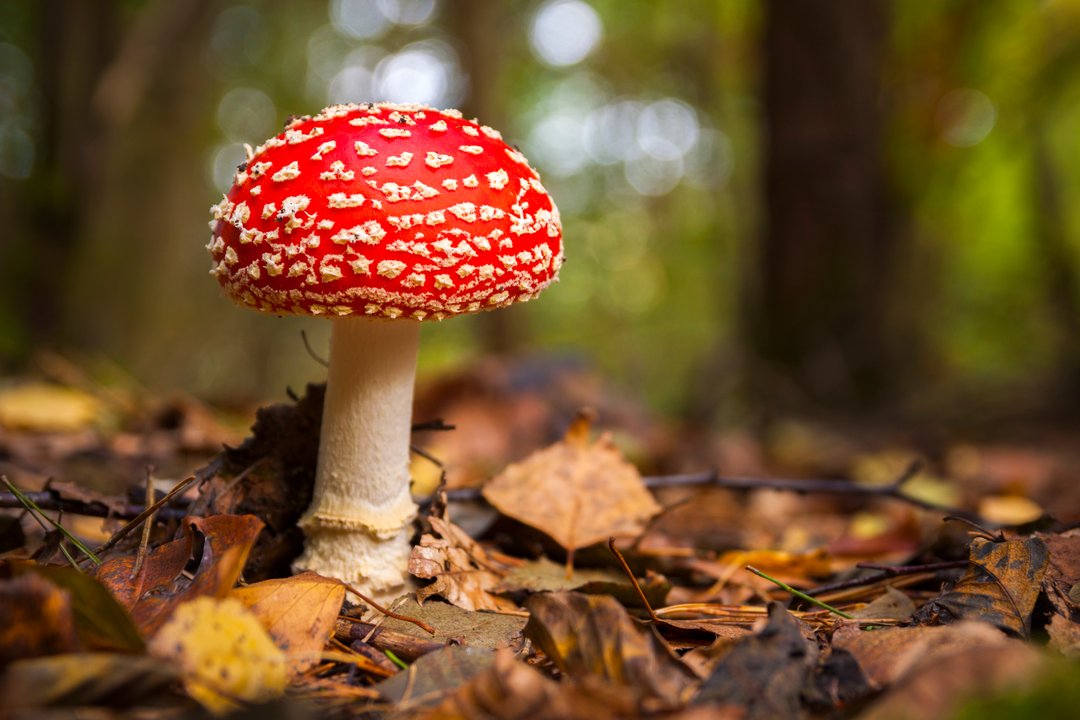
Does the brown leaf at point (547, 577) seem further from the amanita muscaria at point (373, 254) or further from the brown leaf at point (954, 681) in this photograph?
the brown leaf at point (954, 681)

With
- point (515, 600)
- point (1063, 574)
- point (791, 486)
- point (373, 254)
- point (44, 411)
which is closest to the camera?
point (1063, 574)

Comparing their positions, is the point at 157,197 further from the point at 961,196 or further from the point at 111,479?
the point at 961,196

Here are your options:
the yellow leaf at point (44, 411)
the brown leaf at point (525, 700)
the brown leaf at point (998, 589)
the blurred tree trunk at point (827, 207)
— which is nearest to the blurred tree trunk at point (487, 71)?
the blurred tree trunk at point (827, 207)

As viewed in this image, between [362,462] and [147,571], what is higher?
[362,462]

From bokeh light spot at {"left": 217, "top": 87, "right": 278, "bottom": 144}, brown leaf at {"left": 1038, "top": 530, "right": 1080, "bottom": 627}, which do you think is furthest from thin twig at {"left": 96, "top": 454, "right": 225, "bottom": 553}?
bokeh light spot at {"left": 217, "top": 87, "right": 278, "bottom": 144}

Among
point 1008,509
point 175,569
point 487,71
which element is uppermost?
point 487,71

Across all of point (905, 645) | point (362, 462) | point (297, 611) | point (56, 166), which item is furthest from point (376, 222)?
point (56, 166)

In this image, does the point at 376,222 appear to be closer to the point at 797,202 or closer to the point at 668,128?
the point at 797,202

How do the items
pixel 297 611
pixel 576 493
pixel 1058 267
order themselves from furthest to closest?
pixel 1058 267 → pixel 576 493 → pixel 297 611
